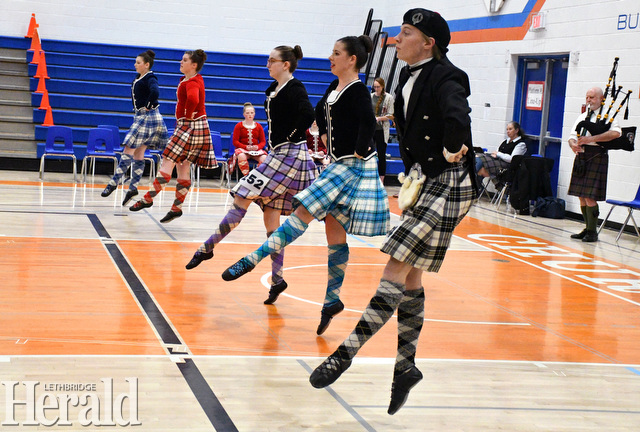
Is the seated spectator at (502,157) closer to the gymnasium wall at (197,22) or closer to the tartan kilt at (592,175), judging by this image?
the tartan kilt at (592,175)

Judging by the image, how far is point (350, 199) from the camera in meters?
4.44

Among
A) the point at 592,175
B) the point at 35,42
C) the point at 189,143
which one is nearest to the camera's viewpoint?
the point at 189,143

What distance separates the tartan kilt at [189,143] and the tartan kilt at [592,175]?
14.3ft

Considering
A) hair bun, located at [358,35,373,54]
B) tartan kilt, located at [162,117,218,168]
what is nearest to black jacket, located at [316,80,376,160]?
hair bun, located at [358,35,373,54]

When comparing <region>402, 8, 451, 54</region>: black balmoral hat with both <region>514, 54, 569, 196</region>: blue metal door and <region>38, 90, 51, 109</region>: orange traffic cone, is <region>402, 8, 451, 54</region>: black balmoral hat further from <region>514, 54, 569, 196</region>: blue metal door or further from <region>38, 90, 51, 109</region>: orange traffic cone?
<region>38, 90, 51, 109</region>: orange traffic cone

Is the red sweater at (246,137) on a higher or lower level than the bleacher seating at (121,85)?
lower

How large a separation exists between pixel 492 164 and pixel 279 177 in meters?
7.19

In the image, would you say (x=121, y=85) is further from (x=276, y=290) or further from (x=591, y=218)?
(x=276, y=290)

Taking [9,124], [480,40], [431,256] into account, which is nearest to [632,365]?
[431,256]

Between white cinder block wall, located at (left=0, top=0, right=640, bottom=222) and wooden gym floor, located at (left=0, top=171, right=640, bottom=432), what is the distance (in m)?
3.32

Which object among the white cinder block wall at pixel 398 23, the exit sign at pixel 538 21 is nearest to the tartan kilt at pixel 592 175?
the white cinder block wall at pixel 398 23

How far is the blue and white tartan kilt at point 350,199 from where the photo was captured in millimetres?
4348

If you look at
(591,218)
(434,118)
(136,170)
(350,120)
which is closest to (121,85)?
(136,170)

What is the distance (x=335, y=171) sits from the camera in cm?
448
